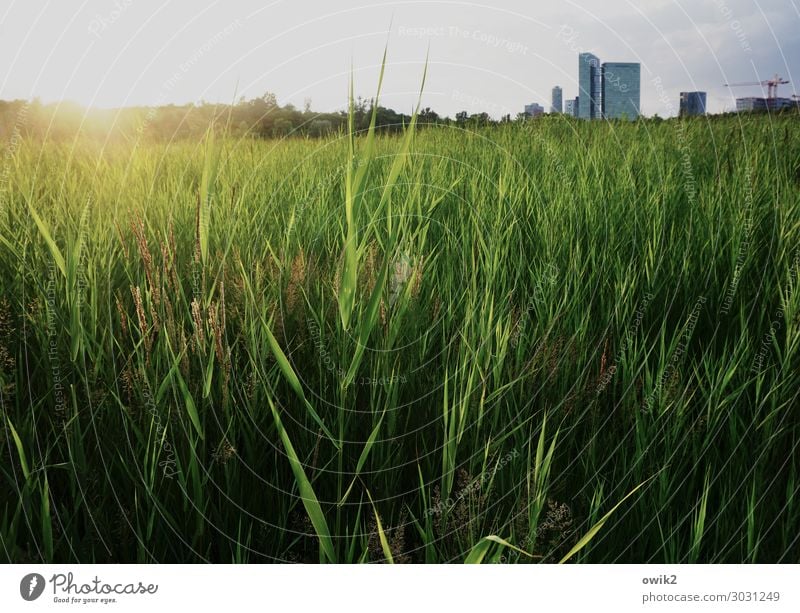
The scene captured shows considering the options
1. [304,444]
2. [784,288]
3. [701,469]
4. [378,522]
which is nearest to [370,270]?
[304,444]

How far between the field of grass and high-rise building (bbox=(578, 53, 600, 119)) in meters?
0.22

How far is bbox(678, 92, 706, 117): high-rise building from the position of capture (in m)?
1.12

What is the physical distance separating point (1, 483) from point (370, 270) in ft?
2.33

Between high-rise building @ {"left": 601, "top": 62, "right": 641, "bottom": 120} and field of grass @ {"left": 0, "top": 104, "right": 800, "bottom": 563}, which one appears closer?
field of grass @ {"left": 0, "top": 104, "right": 800, "bottom": 563}

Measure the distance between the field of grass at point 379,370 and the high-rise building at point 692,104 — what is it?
19cm

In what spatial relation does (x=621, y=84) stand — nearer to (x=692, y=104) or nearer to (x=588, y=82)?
(x=588, y=82)

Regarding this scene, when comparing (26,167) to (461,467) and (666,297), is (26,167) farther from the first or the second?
(666,297)
